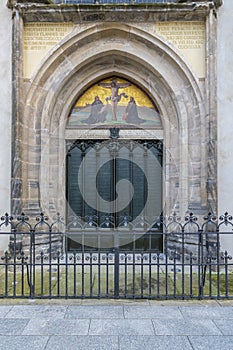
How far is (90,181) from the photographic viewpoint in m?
7.16

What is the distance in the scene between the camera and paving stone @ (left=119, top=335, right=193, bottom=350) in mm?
2959

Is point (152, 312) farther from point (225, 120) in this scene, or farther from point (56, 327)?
point (225, 120)

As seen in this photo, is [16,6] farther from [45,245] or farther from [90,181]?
[45,245]

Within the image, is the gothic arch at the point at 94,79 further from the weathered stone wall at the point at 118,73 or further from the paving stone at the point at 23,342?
the paving stone at the point at 23,342

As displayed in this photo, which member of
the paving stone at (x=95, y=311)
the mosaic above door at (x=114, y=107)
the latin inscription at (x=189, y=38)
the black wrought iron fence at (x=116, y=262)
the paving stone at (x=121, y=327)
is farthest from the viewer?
the mosaic above door at (x=114, y=107)

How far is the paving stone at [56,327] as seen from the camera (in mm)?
3269

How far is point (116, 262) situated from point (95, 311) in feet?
2.53

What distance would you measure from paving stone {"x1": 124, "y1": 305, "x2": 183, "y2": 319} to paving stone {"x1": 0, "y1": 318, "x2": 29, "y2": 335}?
1.28m

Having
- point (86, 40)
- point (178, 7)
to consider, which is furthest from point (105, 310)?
point (178, 7)

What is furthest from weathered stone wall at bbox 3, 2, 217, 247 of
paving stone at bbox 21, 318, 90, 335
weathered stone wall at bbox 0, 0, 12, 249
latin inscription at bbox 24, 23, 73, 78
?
paving stone at bbox 21, 318, 90, 335

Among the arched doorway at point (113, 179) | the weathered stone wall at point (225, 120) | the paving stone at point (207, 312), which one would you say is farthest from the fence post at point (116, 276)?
the weathered stone wall at point (225, 120)

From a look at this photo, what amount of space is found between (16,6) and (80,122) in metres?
2.84

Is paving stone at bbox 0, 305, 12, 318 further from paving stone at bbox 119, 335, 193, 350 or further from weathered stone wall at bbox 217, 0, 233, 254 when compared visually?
weathered stone wall at bbox 217, 0, 233, 254

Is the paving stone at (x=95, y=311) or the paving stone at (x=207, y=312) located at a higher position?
the paving stone at (x=95, y=311)
